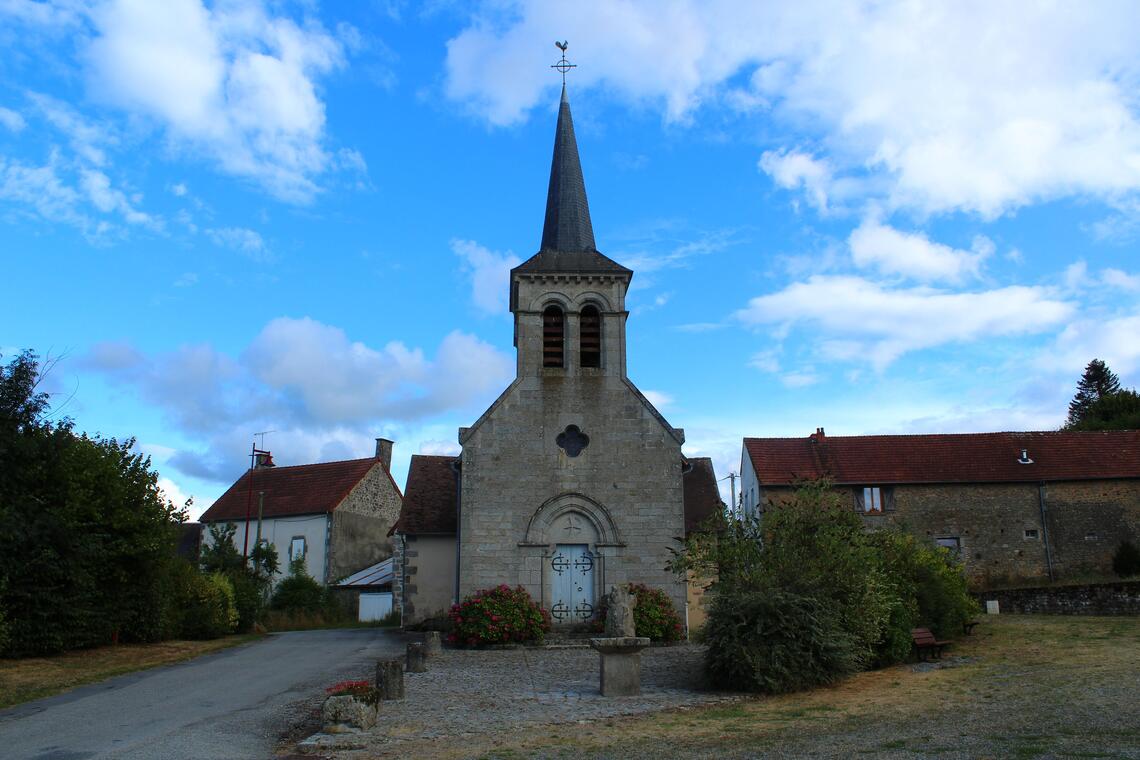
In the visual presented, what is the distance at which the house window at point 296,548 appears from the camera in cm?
3775

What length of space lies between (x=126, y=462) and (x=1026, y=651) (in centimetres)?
1830

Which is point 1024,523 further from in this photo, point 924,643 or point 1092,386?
point 1092,386

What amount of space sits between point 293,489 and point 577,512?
24383 millimetres

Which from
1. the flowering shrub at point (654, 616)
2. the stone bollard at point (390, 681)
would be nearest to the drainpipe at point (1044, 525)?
the flowering shrub at point (654, 616)

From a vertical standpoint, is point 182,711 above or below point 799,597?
below

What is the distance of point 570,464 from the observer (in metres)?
20.1

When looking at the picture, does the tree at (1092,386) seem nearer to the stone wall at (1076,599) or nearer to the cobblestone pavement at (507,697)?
the stone wall at (1076,599)

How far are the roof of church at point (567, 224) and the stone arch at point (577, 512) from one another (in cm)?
575

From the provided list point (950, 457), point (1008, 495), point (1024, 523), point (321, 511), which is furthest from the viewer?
point (321, 511)

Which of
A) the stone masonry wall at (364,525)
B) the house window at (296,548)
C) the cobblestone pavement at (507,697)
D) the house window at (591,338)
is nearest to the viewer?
the cobblestone pavement at (507,697)

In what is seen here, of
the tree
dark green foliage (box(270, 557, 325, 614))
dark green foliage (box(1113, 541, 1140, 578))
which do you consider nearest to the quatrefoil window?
dark green foliage (box(270, 557, 325, 614))

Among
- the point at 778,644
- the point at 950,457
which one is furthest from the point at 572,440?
the point at 950,457

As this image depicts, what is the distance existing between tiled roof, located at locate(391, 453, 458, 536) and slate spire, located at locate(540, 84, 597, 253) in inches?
280

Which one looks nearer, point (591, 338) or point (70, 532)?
point (70, 532)
